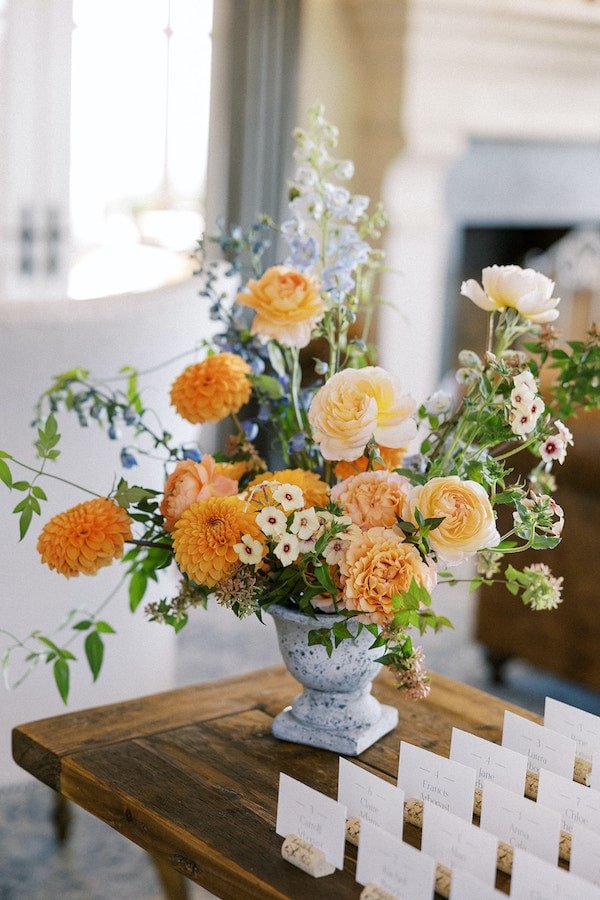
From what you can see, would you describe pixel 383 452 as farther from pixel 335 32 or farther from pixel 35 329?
pixel 335 32

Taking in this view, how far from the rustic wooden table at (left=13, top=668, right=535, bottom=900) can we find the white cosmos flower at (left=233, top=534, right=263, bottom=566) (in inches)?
9.8

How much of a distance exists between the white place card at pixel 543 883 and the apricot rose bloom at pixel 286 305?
56 centimetres

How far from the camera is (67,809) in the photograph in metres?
2.11

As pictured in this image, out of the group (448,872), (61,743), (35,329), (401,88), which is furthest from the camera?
(401,88)

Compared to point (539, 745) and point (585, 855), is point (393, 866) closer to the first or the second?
point (585, 855)

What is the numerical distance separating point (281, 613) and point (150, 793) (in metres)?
0.22

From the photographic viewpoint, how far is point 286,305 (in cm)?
120

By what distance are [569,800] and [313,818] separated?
0.73ft

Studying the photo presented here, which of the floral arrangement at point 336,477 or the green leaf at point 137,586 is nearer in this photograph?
the floral arrangement at point 336,477

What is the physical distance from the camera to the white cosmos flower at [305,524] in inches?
42.3

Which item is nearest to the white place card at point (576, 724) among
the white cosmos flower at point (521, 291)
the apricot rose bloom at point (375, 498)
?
the apricot rose bloom at point (375, 498)

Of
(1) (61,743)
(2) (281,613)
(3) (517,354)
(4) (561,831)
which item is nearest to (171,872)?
(1) (61,743)

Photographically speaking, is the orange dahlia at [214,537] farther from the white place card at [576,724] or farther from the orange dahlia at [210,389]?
the white place card at [576,724]

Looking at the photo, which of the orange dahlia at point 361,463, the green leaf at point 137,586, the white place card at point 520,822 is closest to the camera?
the white place card at point 520,822
